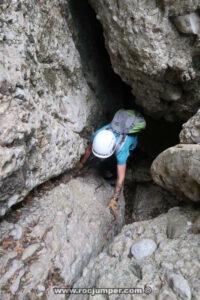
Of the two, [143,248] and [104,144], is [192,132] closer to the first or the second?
[104,144]

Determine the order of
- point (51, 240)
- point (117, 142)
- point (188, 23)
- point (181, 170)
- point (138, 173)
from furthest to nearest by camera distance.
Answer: point (138, 173)
point (117, 142)
point (188, 23)
point (51, 240)
point (181, 170)

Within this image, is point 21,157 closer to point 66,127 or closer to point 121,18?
point 66,127

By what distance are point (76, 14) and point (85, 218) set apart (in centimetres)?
282

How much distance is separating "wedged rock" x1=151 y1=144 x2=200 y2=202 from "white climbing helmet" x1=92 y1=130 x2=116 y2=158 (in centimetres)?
83

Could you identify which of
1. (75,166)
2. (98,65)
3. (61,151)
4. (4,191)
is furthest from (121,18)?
(4,191)

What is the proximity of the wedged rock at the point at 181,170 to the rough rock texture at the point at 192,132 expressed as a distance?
0.25 meters

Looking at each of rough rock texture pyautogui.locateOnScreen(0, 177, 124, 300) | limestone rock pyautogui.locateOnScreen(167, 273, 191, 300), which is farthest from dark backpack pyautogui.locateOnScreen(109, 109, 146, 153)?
limestone rock pyautogui.locateOnScreen(167, 273, 191, 300)

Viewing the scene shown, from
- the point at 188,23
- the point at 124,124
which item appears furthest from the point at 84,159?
the point at 188,23

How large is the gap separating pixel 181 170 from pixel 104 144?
1.22m

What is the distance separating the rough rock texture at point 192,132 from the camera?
2.84 meters

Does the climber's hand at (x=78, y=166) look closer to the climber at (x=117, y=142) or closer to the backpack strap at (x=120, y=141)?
the climber at (x=117, y=142)

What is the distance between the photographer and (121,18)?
3.21m

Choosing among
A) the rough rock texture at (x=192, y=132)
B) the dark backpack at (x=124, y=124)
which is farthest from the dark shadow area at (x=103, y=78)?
the rough rock texture at (x=192, y=132)

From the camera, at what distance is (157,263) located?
2213 mm
